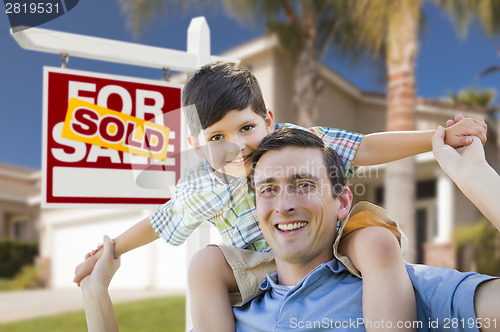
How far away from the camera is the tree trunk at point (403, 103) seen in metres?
8.09

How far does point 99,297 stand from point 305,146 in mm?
991

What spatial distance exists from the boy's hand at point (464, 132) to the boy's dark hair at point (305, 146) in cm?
36

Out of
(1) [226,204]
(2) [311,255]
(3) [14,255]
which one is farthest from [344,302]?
(3) [14,255]

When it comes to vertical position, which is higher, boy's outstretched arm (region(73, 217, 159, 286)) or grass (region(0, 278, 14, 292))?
boy's outstretched arm (region(73, 217, 159, 286))

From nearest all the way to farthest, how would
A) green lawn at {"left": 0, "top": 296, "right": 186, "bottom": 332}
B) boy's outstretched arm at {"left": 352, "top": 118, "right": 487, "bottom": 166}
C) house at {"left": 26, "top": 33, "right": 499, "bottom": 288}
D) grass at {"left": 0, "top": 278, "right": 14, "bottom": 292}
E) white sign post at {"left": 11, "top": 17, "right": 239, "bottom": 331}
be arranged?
boy's outstretched arm at {"left": 352, "top": 118, "right": 487, "bottom": 166} < white sign post at {"left": 11, "top": 17, "right": 239, "bottom": 331} < green lawn at {"left": 0, "top": 296, "right": 186, "bottom": 332} < house at {"left": 26, "top": 33, "right": 499, "bottom": 288} < grass at {"left": 0, "top": 278, "right": 14, "bottom": 292}

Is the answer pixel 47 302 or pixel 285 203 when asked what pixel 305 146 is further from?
pixel 47 302

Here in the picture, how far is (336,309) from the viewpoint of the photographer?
1.57m

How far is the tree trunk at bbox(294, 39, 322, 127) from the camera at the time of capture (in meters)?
10.3

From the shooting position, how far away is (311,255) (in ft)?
5.41

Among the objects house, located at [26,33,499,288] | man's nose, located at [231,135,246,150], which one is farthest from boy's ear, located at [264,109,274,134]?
house, located at [26,33,499,288]

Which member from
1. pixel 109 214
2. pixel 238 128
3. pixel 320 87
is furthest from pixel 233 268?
pixel 109 214

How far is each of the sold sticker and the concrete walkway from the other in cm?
Answer: 864

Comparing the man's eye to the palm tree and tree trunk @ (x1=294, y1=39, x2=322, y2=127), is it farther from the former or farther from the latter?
tree trunk @ (x1=294, y1=39, x2=322, y2=127)

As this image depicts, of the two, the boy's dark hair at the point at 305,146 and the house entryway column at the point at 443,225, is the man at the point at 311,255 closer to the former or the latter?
the boy's dark hair at the point at 305,146
